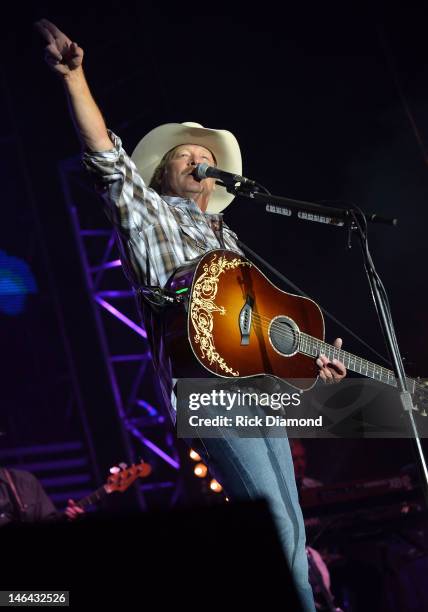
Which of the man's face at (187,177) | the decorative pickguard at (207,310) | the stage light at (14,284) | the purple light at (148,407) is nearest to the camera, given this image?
the decorative pickguard at (207,310)

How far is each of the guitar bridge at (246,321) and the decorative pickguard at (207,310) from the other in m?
0.10

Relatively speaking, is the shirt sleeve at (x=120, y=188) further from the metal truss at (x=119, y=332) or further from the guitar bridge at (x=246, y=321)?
the metal truss at (x=119, y=332)

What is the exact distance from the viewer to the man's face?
343cm

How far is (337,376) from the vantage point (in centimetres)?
334

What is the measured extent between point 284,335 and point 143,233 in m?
0.83

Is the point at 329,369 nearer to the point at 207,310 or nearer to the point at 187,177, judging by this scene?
Answer: the point at 207,310

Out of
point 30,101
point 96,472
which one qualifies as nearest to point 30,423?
point 96,472

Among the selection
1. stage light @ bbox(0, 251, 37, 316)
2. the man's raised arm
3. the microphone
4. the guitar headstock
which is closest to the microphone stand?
the microphone

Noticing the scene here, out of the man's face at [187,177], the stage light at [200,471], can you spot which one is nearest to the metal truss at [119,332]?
the stage light at [200,471]

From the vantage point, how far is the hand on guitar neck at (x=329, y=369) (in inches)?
127

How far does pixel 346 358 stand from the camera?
11.3ft

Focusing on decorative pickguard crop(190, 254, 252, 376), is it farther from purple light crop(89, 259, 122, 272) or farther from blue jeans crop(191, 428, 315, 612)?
purple light crop(89, 259, 122, 272)

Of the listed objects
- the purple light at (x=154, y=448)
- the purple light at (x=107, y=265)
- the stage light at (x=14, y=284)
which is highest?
the stage light at (x=14, y=284)

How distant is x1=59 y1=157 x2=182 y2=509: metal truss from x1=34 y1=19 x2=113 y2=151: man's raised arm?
5.81 m
